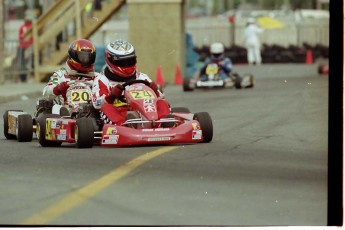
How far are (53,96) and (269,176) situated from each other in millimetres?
5095

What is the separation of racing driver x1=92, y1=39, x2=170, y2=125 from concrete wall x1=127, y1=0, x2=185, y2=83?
17.7m

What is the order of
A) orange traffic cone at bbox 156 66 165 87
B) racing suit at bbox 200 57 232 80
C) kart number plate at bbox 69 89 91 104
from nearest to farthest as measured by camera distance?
kart number plate at bbox 69 89 91 104 < racing suit at bbox 200 57 232 80 < orange traffic cone at bbox 156 66 165 87

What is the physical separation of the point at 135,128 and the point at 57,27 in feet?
60.0

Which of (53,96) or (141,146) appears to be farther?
(53,96)

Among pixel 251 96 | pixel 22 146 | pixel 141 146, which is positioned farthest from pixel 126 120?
pixel 251 96

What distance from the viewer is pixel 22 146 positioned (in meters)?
14.7

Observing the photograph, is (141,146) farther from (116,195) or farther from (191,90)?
(191,90)

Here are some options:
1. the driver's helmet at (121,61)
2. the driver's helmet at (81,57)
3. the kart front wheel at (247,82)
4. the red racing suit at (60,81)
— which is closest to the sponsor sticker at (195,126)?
the driver's helmet at (121,61)

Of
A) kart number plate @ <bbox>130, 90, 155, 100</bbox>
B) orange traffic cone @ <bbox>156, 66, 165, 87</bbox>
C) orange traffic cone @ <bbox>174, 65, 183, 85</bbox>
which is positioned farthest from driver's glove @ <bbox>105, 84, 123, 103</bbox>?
orange traffic cone @ <bbox>174, 65, 183, 85</bbox>

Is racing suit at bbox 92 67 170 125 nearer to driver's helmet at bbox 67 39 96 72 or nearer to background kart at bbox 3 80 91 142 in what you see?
background kart at bbox 3 80 91 142

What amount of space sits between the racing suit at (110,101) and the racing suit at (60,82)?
0.59m

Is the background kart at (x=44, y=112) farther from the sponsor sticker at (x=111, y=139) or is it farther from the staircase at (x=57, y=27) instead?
the staircase at (x=57, y=27)

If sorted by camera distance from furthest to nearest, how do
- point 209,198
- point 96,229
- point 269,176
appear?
1. point 269,176
2. point 209,198
3. point 96,229

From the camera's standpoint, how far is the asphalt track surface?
353 inches
